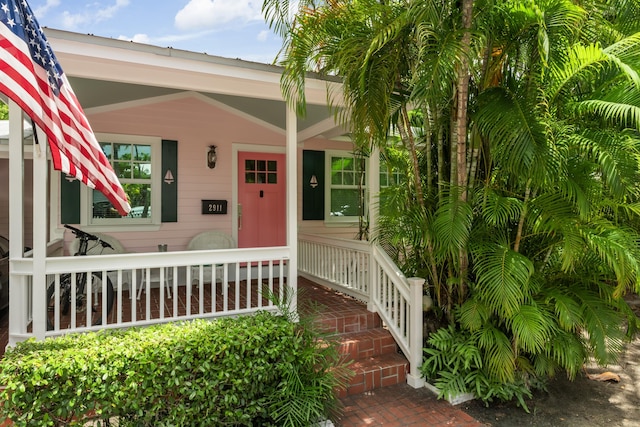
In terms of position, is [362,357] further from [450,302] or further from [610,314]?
[610,314]

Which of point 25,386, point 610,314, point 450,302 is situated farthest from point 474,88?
point 25,386

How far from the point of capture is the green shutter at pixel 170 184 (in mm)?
5234

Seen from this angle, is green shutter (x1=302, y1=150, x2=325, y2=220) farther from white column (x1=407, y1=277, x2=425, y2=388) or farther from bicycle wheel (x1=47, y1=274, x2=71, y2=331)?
bicycle wheel (x1=47, y1=274, x2=71, y2=331)

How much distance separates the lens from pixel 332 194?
21.4 feet

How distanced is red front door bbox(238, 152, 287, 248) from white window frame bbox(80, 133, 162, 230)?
1.15m

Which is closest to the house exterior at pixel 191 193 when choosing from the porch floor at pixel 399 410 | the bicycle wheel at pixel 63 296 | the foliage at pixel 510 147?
the bicycle wheel at pixel 63 296

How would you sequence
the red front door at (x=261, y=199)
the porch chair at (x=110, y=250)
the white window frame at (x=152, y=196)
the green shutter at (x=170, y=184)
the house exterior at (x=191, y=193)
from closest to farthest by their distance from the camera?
the house exterior at (x=191, y=193) → the porch chair at (x=110, y=250) → the white window frame at (x=152, y=196) → the green shutter at (x=170, y=184) → the red front door at (x=261, y=199)

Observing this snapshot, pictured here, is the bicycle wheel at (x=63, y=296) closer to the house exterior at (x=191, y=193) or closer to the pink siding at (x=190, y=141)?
the house exterior at (x=191, y=193)

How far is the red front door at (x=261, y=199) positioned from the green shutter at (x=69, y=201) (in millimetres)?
2103

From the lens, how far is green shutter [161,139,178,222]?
17.2 feet

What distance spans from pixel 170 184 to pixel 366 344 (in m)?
3.46

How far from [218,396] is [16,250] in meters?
1.91

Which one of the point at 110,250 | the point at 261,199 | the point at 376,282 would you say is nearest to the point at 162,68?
the point at 110,250

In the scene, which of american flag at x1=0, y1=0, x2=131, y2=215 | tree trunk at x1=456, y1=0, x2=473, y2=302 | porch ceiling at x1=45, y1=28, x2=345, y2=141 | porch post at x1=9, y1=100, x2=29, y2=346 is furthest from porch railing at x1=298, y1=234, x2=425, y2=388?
porch post at x1=9, y1=100, x2=29, y2=346
